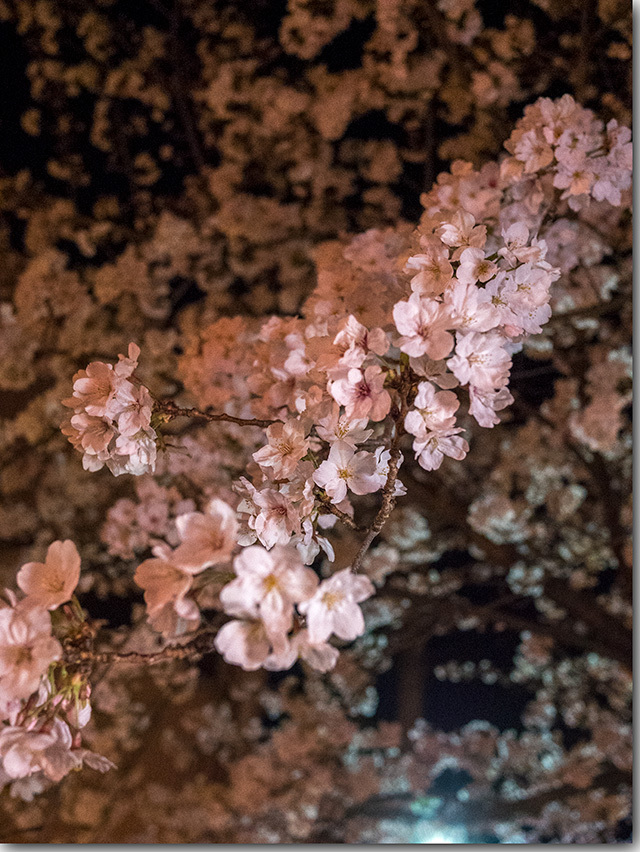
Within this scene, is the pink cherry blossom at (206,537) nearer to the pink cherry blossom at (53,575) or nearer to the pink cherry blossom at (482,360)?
the pink cherry blossom at (53,575)

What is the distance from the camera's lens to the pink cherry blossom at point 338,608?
55 cm

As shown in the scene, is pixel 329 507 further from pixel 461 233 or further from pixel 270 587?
pixel 461 233

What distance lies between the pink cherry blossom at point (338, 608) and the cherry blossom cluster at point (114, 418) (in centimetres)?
37

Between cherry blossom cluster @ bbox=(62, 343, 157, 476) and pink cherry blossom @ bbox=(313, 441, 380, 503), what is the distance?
268 mm

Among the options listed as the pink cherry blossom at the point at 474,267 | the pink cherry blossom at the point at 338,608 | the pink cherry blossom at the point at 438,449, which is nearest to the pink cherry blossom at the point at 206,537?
the pink cherry blossom at the point at 338,608

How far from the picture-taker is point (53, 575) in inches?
24.8

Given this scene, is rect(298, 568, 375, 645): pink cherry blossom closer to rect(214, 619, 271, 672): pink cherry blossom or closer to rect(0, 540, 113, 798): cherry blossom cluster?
rect(214, 619, 271, 672): pink cherry blossom

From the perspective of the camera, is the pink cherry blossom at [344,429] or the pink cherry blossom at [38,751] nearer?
the pink cherry blossom at [38,751]

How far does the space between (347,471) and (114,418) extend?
1.14 ft

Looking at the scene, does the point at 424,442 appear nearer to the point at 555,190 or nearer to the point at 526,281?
the point at 526,281

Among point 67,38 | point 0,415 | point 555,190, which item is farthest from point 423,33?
point 0,415

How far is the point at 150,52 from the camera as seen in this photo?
1.93 metres

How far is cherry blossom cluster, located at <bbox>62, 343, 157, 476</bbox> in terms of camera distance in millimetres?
760

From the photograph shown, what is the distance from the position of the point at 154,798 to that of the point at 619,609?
7.41 ft
